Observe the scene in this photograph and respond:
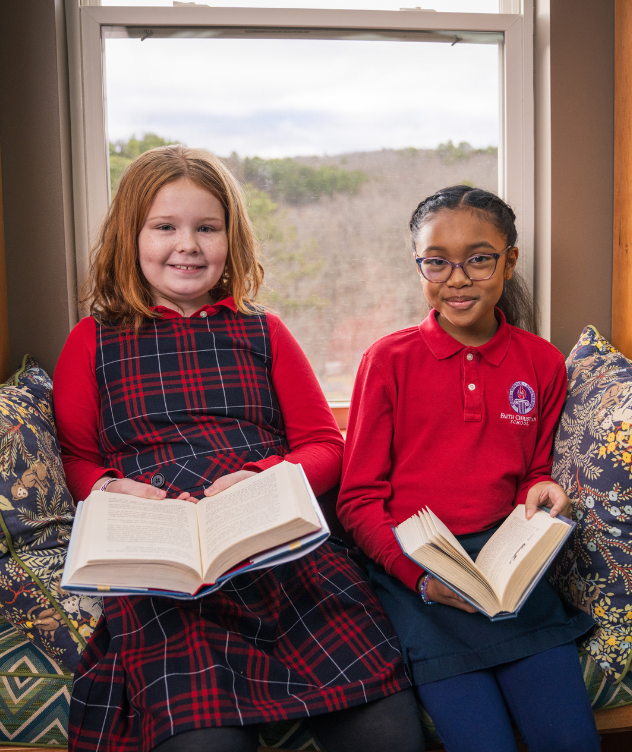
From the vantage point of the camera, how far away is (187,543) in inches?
33.7

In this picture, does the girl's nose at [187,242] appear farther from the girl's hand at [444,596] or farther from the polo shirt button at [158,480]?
the girl's hand at [444,596]

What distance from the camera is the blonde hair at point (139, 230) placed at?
49.7 inches

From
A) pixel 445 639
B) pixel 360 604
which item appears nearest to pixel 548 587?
pixel 445 639

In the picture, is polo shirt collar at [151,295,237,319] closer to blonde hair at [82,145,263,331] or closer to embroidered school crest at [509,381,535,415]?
blonde hair at [82,145,263,331]

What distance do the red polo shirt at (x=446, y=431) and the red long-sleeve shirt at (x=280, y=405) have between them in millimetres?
66

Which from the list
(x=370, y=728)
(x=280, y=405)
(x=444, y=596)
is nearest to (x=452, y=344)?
(x=280, y=405)

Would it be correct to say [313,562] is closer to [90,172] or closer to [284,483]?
[284,483]

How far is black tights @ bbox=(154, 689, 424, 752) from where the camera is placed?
917 mm

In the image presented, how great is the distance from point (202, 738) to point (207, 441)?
0.51 meters

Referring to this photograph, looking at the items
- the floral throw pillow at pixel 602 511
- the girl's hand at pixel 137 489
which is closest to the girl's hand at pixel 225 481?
the girl's hand at pixel 137 489

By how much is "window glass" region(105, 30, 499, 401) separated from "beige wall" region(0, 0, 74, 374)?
174mm

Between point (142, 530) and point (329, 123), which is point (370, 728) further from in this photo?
point (329, 123)

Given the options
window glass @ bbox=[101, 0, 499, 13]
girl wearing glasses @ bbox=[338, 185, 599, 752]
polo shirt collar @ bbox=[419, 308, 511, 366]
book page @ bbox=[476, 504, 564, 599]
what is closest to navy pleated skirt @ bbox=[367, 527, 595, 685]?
girl wearing glasses @ bbox=[338, 185, 599, 752]

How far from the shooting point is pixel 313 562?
1.14 meters
